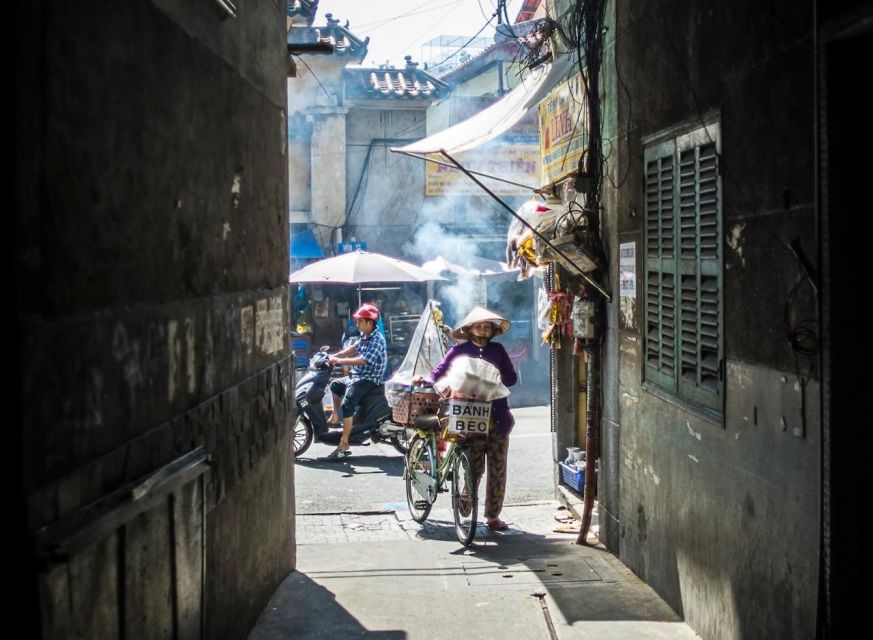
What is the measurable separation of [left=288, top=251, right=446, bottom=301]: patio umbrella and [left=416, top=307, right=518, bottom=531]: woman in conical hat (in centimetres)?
865

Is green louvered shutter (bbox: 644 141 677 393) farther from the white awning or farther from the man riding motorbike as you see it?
the man riding motorbike

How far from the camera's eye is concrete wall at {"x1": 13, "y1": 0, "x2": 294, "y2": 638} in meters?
2.91

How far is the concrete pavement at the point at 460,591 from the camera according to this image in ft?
19.9

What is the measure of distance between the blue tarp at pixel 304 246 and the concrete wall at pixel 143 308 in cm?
1913

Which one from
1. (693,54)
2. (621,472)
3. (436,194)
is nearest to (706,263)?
(693,54)

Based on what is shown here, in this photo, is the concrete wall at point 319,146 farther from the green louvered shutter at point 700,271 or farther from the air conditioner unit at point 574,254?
the green louvered shutter at point 700,271

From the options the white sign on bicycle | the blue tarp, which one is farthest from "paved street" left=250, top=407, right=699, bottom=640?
the blue tarp

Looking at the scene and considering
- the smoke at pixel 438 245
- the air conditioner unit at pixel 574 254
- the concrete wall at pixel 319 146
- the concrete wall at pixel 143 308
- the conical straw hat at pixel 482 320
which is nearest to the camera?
the concrete wall at pixel 143 308

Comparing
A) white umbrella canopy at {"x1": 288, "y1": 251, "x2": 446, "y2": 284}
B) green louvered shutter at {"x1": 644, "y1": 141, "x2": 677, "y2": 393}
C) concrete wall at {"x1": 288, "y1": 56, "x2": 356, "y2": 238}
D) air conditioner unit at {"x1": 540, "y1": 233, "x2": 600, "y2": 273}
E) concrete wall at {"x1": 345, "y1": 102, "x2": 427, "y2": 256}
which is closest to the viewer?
green louvered shutter at {"x1": 644, "y1": 141, "x2": 677, "y2": 393}

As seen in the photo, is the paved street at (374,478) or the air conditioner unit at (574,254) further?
the paved street at (374,478)

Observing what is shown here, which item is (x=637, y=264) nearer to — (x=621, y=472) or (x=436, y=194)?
(x=621, y=472)

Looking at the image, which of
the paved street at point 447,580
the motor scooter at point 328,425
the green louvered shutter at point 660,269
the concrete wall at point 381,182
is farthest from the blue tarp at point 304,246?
the green louvered shutter at point 660,269

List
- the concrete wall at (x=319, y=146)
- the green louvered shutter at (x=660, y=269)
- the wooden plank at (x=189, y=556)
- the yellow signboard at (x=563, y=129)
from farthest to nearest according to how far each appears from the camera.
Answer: the concrete wall at (x=319, y=146)
the yellow signboard at (x=563, y=129)
the green louvered shutter at (x=660, y=269)
the wooden plank at (x=189, y=556)

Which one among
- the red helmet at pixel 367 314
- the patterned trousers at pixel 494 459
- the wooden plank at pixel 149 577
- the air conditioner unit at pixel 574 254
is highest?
the air conditioner unit at pixel 574 254
